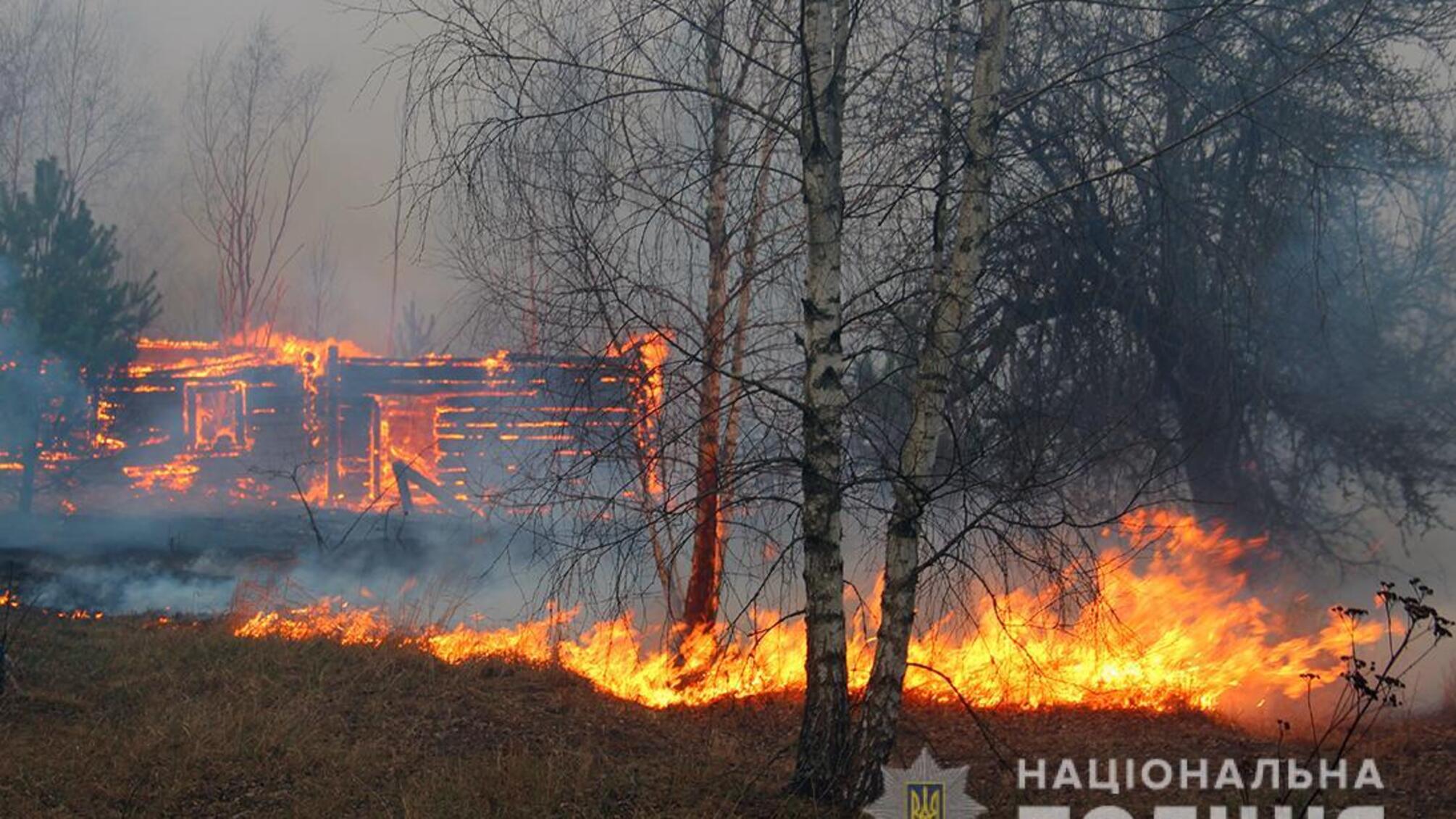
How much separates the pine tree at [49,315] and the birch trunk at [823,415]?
19.6m

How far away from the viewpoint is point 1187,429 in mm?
10180

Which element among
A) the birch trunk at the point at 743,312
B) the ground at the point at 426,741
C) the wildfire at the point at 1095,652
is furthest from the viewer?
the wildfire at the point at 1095,652

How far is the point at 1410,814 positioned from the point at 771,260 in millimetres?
5992

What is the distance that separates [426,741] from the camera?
809 cm

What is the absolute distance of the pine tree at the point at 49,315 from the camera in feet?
70.1

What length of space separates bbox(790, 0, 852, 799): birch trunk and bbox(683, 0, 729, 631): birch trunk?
223 centimetres

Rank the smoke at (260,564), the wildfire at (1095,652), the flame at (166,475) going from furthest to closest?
the flame at (166,475) → the smoke at (260,564) → the wildfire at (1095,652)

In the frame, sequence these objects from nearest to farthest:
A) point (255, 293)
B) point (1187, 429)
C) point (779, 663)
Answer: point (1187, 429)
point (779, 663)
point (255, 293)

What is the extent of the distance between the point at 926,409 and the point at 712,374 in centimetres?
335

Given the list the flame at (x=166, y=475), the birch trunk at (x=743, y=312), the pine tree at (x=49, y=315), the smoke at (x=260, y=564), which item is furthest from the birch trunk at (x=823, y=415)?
the flame at (x=166, y=475)

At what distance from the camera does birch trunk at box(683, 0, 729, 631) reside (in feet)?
30.9

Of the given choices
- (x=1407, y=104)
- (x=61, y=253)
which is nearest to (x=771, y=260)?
(x=1407, y=104)

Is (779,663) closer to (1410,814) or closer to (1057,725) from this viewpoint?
(1057,725)

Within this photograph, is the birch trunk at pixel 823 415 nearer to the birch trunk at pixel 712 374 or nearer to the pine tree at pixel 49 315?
the birch trunk at pixel 712 374
